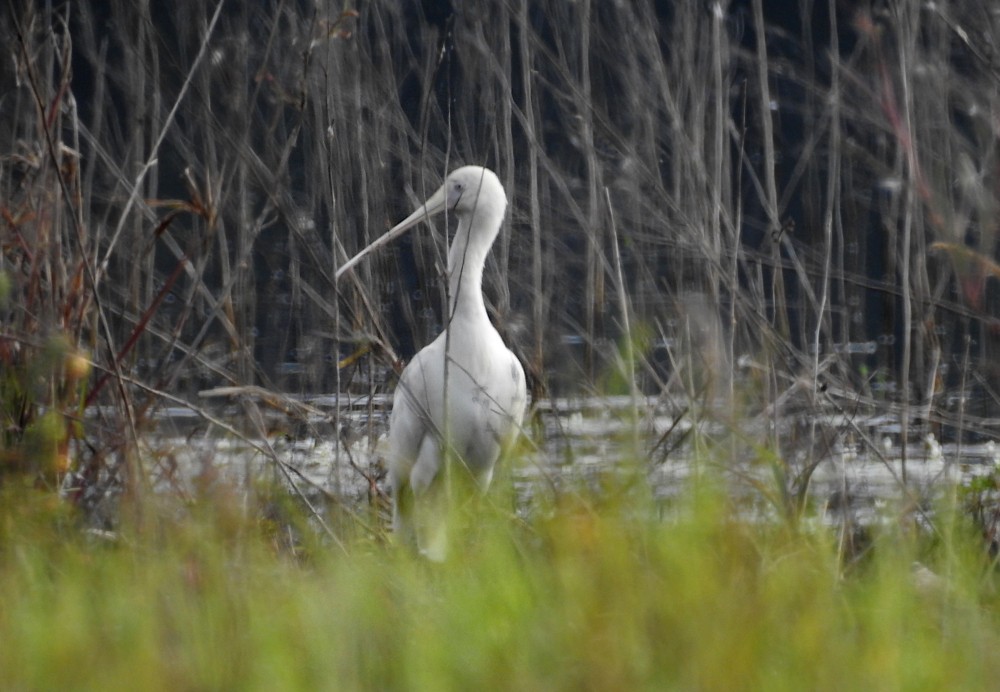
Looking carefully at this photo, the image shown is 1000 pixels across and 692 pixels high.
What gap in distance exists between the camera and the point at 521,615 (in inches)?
70.4

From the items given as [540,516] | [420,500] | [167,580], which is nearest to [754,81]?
[420,500]

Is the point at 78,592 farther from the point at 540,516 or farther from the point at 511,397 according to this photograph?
the point at 511,397

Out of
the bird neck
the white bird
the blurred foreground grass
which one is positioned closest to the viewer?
the blurred foreground grass

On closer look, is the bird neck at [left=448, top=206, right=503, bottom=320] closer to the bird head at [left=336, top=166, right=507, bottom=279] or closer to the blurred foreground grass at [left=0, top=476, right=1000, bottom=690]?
the bird head at [left=336, top=166, right=507, bottom=279]

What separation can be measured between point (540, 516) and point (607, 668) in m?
0.61

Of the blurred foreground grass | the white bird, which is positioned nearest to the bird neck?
the white bird

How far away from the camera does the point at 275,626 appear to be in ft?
5.90

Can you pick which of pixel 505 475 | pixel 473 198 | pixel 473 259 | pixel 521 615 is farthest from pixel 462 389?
pixel 521 615

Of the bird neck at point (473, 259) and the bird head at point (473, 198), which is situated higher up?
the bird head at point (473, 198)

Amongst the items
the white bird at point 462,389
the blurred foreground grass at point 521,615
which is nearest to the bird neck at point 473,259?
the white bird at point 462,389

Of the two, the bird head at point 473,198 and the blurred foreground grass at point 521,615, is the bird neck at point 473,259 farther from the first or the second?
the blurred foreground grass at point 521,615

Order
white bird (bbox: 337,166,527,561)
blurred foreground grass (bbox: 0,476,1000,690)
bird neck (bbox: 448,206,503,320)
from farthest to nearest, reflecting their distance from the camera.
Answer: bird neck (bbox: 448,206,503,320) < white bird (bbox: 337,166,527,561) < blurred foreground grass (bbox: 0,476,1000,690)

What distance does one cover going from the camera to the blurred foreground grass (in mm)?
1640

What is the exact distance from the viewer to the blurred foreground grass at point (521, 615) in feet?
5.38
